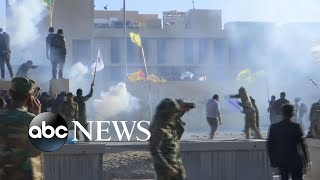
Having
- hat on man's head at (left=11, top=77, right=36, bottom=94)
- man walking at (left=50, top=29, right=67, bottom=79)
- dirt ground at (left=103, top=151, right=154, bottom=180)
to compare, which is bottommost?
dirt ground at (left=103, top=151, right=154, bottom=180)

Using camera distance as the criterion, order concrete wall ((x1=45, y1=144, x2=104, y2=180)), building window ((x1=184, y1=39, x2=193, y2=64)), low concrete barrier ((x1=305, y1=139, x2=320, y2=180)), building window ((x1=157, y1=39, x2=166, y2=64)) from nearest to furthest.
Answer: concrete wall ((x1=45, y1=144, x2=104, y2=180)) → low concrete barrier ((x1=305, y1=139, x2=320, y2=180)) → building window ((x1=157, y1=39, x2=166, y2=64)) → building window ((x1=184, y1=39, x2=193, y2=64))

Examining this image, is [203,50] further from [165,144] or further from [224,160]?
[165,144]

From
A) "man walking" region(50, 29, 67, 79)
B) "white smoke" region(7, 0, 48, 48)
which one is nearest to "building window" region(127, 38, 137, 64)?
"white smoke" region(7, 0, 48, 48)

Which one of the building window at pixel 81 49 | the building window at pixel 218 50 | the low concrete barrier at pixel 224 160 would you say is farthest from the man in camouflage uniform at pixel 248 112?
the building window at pixel 218 50

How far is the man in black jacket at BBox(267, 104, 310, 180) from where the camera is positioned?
822 cm

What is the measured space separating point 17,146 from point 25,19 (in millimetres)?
36930

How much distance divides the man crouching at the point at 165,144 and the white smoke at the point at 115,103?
80.4 feet

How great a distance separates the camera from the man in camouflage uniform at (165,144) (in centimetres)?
692

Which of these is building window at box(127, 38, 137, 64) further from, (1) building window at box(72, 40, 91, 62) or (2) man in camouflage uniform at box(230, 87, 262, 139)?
(2) man in camouflage uniform at box(230, 87, 262, 139)

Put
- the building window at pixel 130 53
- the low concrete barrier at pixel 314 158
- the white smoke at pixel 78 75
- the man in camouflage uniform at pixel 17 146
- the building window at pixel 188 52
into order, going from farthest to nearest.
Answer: the building window at pixel 188 52 < the building window at pixel 130 53 < the white smoke at pixel 78 75 < the low concrete barrier at pixel 314 158 < the man in camouflage uniform at pixel 17 146

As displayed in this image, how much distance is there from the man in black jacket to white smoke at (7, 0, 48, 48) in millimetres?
33111

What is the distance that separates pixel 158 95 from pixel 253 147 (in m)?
30.4

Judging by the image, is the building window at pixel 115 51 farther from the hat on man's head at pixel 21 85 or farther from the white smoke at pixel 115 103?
the hat on man's head at pixel 21 85

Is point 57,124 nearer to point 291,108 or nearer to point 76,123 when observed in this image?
point 291,108
